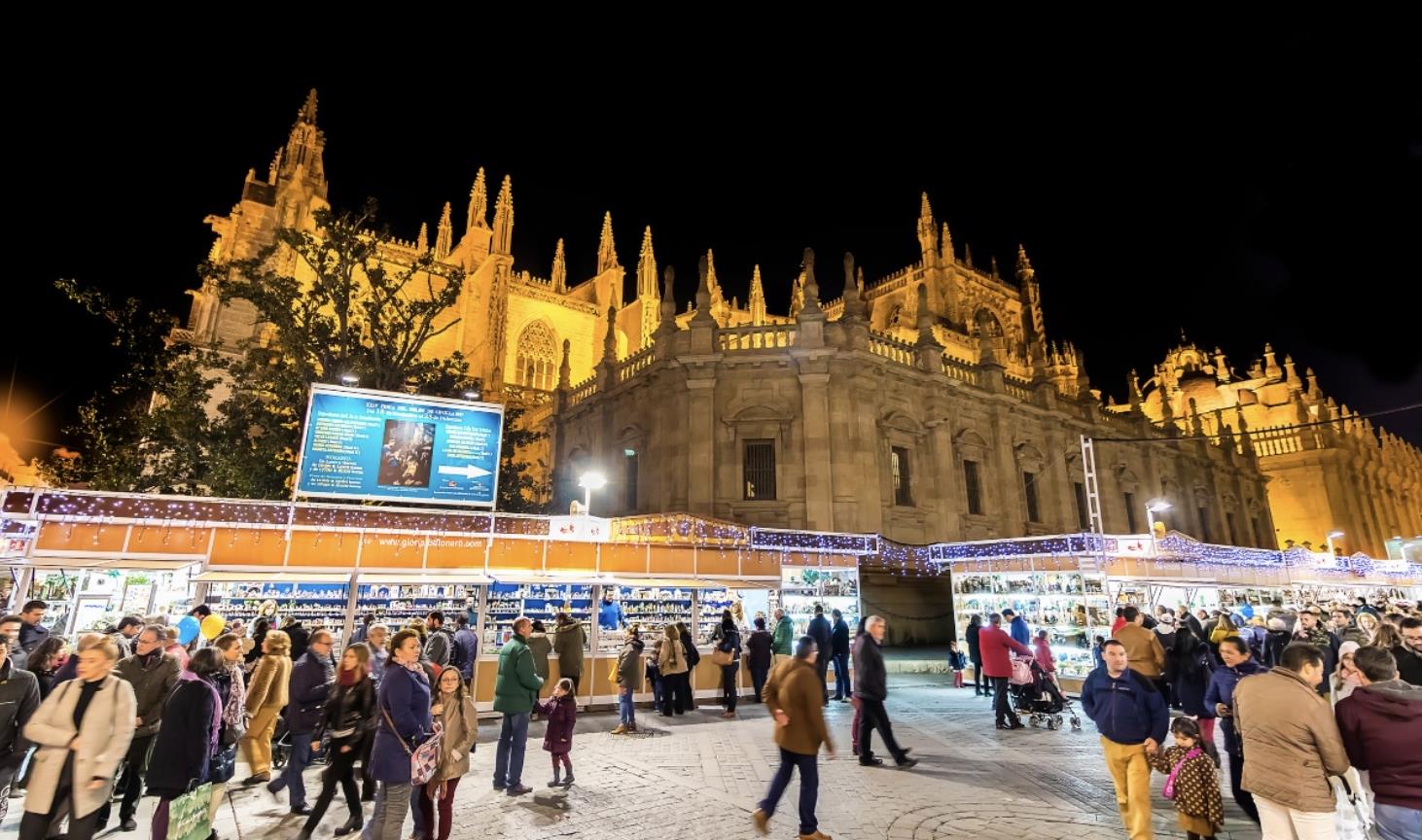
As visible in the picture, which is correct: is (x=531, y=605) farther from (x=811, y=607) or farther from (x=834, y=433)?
(x=834, y=433)

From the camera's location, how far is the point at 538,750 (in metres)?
9.27

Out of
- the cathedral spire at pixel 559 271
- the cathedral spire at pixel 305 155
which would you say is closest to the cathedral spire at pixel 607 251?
the cathedral spire at pixel 559 271

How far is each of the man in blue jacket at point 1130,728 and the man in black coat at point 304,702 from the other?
723cm

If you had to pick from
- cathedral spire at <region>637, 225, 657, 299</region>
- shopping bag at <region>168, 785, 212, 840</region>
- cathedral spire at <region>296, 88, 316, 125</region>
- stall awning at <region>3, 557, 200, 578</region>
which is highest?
cathedral spire at <region>296, 88, 316, 125</region>

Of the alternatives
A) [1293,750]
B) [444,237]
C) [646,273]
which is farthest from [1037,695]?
[444,237]

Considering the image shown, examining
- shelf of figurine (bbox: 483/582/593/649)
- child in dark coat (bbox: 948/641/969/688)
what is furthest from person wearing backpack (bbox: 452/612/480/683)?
child in dark coat (bbox: 948/641/969/688)

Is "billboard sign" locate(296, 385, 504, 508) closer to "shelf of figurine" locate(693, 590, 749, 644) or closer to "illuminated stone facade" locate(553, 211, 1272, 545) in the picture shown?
"shelf of figurine" locate(693, 590, 749, 644)

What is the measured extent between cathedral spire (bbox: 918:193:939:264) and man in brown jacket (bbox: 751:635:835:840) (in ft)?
163

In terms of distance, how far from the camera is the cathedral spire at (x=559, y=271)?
4516 centimetres

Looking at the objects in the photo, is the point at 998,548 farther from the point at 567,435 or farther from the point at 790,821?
the point at 567,435

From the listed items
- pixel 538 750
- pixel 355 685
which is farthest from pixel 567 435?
pixel 355 685

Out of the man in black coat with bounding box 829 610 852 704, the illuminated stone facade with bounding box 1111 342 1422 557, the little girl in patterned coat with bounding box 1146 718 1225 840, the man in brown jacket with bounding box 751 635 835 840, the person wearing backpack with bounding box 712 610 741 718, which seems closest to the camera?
the little girl in patterned coat with bounding box 1146 718 1225 840

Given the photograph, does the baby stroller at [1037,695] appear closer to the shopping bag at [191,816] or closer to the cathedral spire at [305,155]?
the shopping bag at [191,816]

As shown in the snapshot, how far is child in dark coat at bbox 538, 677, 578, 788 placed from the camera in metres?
7.45
